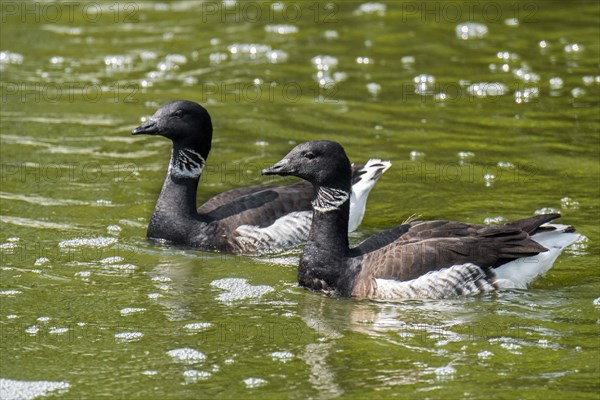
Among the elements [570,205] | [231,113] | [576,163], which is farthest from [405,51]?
[570,205]

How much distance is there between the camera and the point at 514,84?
1978 centimetres

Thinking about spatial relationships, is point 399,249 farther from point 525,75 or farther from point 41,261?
point 525,75

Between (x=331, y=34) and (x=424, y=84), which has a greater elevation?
(x=331, y=34)

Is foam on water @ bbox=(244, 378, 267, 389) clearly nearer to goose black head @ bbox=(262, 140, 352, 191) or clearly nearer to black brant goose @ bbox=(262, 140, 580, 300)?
black brant goose @ bbox=(262, 140, 580, 300)

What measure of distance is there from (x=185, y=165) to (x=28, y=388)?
16.2 feet

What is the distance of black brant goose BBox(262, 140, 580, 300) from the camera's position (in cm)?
1154

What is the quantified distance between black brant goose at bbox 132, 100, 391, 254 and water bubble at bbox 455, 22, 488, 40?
29.8 ft

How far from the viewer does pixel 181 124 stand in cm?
1373

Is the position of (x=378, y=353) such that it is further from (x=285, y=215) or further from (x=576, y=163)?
(x=576, y=163)

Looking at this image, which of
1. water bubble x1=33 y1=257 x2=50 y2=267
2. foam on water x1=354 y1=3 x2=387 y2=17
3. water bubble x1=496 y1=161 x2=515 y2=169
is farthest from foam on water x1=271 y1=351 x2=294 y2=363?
foam on water x1=354 y1=3 x2=387 y2=17

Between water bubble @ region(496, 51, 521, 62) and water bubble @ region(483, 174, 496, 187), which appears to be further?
water bubble @ region(496, 51, 521, 62)

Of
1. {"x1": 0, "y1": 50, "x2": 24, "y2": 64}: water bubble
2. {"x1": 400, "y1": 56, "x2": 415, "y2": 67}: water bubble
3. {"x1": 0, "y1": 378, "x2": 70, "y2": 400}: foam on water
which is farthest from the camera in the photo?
{"x1": 0, "y1": 50, "x2": 24, "y2": 64}: water bubble

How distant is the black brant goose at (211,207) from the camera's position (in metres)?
13.5

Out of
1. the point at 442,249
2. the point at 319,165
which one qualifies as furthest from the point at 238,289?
the point at 442,249
